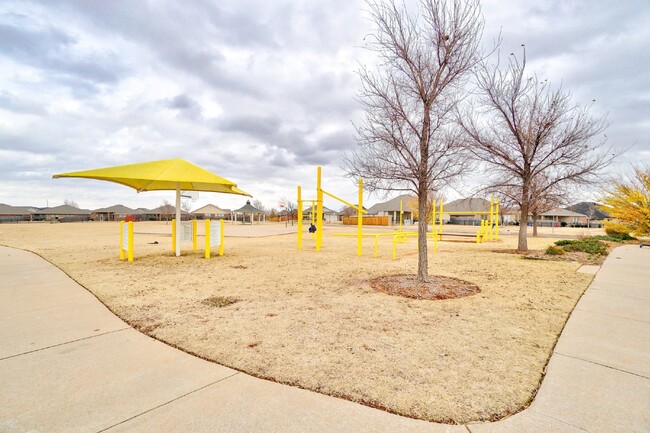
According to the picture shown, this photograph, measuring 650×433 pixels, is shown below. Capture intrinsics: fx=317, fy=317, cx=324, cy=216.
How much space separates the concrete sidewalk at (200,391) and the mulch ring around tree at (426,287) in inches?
83.0

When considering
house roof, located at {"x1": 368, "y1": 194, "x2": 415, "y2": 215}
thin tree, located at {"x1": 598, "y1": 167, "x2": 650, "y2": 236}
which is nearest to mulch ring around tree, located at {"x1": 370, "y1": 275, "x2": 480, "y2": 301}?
thin tree, located at {"x1": 598, "y1": 167, "x2": 650, "y2": 236}

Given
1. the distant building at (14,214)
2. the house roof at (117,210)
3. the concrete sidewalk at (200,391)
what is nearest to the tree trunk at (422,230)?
the concrete sidewalk at (200,391)

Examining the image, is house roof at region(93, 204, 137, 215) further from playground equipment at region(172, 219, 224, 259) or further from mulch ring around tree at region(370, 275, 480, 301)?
mulch ring around tree at region(370, 275, 480, 301)

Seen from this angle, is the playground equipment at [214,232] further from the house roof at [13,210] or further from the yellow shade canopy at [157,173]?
the house roof at [13,210]

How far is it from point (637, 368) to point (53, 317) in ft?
23.9

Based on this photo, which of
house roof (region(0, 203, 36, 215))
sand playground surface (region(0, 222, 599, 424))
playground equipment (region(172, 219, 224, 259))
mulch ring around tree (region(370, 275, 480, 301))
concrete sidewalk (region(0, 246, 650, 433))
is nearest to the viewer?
concrete sidewalk (region(0, 246, 650, 433))

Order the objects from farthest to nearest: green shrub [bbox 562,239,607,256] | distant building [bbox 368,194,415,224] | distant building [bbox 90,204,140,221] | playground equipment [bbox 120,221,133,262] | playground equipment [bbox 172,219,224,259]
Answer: distant building [bbox 90,204,140,221] → distant building [bbox 368,194,415,224] → green shrub [bbox 562,239,607,256] → playground equipment [bbox 172,219,224,259] → playground equipment [bbox 120,221,133,262]

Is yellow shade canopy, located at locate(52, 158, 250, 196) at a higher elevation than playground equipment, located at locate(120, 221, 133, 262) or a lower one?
higher

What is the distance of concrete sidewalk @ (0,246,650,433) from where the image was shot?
2.31m

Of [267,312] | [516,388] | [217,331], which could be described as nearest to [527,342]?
[516,388]

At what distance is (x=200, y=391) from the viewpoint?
2.72 m

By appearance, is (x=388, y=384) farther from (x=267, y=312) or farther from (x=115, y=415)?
(x=267, y=312)

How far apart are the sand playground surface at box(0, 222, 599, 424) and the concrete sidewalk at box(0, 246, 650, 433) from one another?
174 millimetres

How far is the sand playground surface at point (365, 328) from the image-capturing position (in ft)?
9.20
